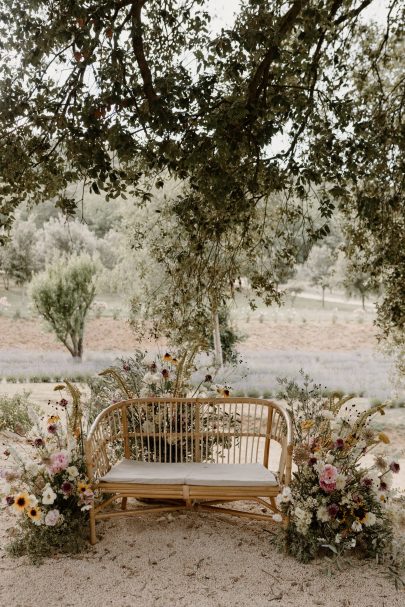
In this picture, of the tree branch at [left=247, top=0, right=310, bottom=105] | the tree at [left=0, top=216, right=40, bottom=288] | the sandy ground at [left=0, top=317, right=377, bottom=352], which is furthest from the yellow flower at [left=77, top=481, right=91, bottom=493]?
the tree at [left=0, top=216, right=40, bottom=288]

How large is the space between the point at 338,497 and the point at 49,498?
1.68 metres

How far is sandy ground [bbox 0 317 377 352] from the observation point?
20.5 meters

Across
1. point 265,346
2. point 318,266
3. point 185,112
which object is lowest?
point 265,346

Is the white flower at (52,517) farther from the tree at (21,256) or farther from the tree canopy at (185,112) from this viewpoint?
the tree at (21,256)

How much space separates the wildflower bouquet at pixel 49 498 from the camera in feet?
12.4

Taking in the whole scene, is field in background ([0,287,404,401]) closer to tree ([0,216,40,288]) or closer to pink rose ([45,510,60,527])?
tree ([0,216,40,288])

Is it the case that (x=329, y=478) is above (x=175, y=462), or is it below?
above

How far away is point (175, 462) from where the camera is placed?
4520mm

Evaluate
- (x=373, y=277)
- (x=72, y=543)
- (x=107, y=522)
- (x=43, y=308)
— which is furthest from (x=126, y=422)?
(x=43, y=308)

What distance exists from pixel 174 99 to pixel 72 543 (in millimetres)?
2723

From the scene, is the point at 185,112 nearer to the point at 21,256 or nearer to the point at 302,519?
the point at 302,519

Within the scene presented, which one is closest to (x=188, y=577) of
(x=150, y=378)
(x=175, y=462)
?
(x=175, y=462)

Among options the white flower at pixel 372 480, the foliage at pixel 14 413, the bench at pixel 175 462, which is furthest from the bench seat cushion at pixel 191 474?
the foliage at pixel 14 413

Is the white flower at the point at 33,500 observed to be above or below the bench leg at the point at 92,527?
above
